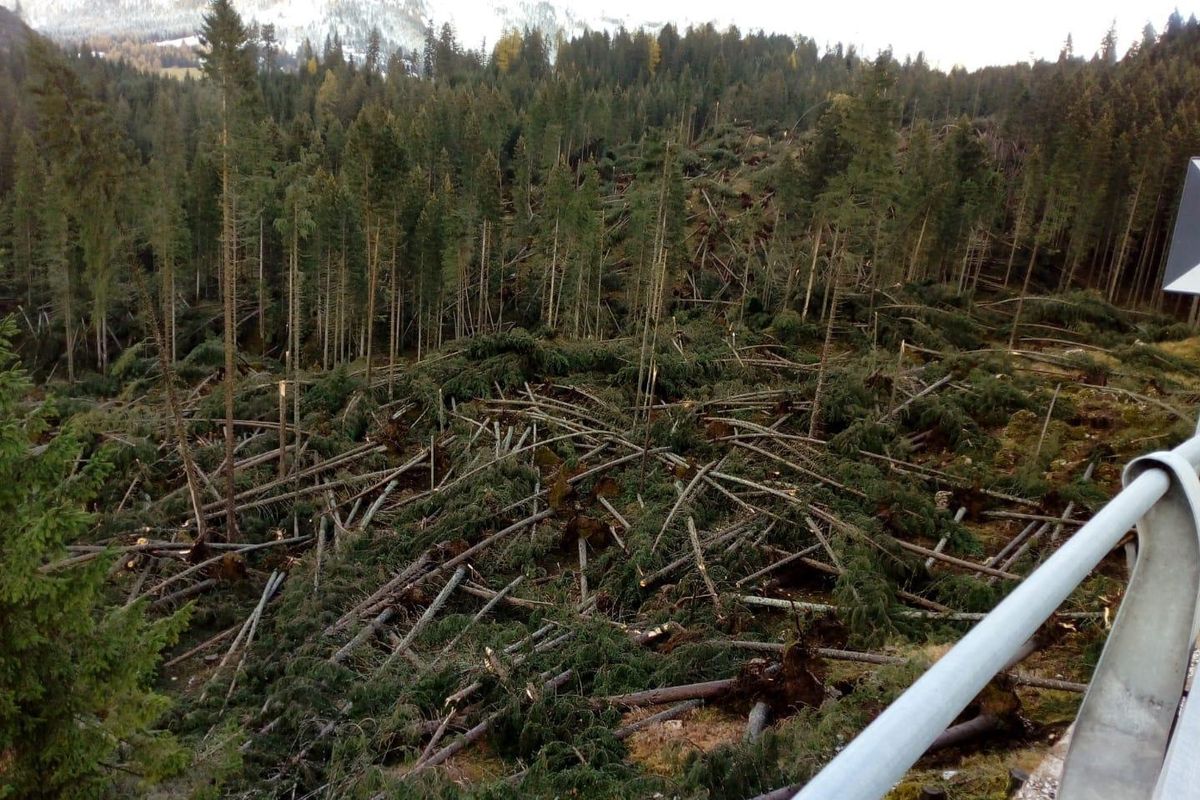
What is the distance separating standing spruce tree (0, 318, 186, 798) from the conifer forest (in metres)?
0.04

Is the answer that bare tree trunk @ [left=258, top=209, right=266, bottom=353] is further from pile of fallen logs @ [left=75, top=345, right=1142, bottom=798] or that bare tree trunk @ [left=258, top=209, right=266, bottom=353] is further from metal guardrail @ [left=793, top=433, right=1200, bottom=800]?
metal guardrail @ [left=793, top=433, right=1200, bottom=800]

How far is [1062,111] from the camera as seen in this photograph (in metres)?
43.2

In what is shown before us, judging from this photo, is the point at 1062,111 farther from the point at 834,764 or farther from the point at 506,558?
the point at 834,764

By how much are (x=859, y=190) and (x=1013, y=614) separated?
22.7m

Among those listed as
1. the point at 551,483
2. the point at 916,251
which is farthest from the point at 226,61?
the point at 916,251

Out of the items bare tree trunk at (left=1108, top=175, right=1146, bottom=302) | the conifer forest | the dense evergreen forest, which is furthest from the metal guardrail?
bare tree trunk at (left=1108, top=175, right=1146, bottom=302)

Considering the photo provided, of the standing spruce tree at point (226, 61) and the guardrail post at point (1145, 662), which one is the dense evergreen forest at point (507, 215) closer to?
the standing spruce tree at point (226, 61)

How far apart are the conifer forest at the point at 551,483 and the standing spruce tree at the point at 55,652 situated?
37mm

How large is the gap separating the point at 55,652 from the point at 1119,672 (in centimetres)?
791

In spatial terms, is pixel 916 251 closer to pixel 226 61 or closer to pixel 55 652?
pixel 226 61

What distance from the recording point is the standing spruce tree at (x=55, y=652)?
5.96 metres

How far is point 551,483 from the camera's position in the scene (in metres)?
15.9

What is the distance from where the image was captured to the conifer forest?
264 inches

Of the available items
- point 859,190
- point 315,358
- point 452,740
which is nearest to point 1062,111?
point 859,190
